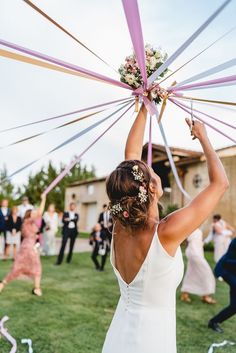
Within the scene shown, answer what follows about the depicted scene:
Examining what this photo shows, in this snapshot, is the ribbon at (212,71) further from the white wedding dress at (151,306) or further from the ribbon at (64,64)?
the white wedding dress at (151,306)

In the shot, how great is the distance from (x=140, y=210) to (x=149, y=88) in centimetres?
131

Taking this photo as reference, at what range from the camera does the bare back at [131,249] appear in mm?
1907

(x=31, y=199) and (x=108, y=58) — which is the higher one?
(x=108, y=58)

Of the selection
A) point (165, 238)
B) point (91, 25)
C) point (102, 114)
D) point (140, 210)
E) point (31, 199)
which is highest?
point (91, 25)

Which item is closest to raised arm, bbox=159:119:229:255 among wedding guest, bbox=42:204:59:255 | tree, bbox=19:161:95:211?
wedding guest, bbox=42:204:59:255

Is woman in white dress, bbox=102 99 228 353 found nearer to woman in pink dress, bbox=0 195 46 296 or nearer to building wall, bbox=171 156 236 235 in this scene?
woman in pink dress, bbox=0 195 46 296

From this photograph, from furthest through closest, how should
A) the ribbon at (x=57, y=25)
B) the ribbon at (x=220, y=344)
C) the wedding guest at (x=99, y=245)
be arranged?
the wedding guest at (x=99, y=245), the ribbon at (x=220, y=344), the ribbon at (x=57, y=25)

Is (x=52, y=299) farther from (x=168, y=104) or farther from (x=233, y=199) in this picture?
(x=233, y=199)

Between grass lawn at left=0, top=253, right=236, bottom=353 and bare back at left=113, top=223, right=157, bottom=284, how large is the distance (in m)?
2.74

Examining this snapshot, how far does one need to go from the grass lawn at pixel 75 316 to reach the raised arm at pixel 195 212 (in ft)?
10.1

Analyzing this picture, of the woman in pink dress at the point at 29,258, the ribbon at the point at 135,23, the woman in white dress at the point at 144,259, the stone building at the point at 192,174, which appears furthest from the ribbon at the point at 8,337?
the stone building at the point at 192,174

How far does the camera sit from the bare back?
191 centimetres

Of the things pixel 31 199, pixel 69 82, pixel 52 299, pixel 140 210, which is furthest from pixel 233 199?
pixel 31 199

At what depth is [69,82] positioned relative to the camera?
4000mm
